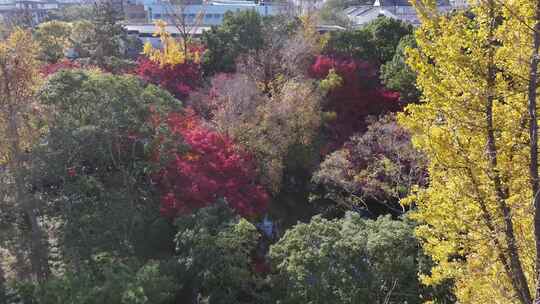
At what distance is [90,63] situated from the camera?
76.4ft

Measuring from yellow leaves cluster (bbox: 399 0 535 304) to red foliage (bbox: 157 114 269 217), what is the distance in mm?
7739

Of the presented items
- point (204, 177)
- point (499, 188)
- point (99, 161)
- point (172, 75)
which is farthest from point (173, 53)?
point (499, 188)

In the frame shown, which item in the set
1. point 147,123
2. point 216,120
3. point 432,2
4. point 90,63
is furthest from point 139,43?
point 432,2

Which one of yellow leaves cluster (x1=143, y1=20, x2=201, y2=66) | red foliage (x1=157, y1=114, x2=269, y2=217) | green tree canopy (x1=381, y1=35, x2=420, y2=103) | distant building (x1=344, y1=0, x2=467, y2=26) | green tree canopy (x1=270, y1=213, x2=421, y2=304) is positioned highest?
distant building (x1=344, y1=0, x2=467, y2=26)

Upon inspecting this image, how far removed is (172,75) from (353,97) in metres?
7.90

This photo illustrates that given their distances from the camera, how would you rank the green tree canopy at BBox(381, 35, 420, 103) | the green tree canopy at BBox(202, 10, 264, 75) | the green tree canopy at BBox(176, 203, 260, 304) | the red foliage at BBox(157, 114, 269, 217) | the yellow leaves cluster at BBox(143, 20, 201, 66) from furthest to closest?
the green tree canopy at BBox(202, 10, 264, 75), the yellow leaves cluster at BBox(143, 20, 201, 66), the green tree canopy at BBox(381, 35, 420, 103), the red foliage at BBox(157, 114, 269, 217), the green tree canopy at BBox(176, 203, 260, 304)

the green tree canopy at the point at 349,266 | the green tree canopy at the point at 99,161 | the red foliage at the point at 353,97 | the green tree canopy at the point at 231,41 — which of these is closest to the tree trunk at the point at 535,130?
the green tree canopy at the point at 349,266

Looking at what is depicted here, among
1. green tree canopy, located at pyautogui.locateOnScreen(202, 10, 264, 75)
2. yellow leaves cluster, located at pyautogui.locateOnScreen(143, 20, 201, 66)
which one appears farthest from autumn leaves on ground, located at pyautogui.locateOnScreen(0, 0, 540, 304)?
green tree canopy, located at pyautogui.locateOnScreen(202, 10, 264, 75)

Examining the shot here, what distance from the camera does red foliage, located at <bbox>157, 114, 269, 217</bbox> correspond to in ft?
41.5

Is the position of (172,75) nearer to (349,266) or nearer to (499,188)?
(349,266)

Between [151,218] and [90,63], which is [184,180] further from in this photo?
[90,63]

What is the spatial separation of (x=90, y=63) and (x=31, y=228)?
1272cm

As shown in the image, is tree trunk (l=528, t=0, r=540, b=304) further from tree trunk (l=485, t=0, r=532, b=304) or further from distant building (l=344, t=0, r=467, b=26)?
distant building (l=344, t=0, r=467, b=26)

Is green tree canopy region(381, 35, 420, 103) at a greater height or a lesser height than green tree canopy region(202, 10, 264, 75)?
lesser
